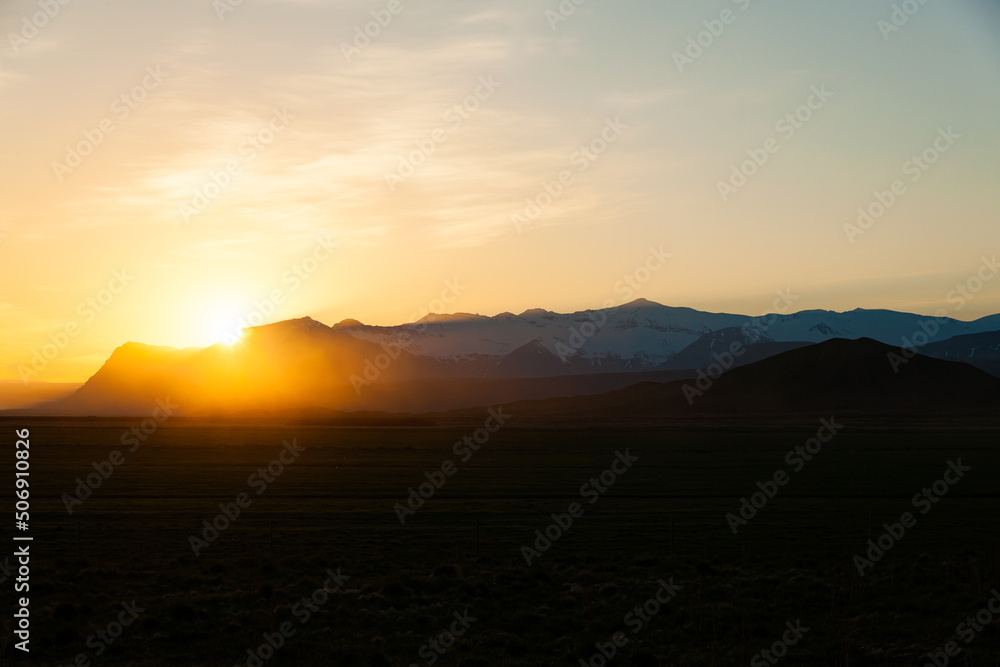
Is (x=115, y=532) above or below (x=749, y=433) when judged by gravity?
above

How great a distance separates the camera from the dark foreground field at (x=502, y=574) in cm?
1695

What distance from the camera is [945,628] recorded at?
1803cm

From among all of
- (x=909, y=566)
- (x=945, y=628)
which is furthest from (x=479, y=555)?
(x=945, y=628)

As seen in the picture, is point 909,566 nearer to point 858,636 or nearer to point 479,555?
point 858,636

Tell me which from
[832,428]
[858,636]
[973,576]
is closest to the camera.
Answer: [858,636]

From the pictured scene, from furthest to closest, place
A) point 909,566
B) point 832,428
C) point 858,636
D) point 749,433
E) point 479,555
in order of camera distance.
Answer: point 832,428 < point 749,433 < point 479,555 < point 909,566 < point 858,636

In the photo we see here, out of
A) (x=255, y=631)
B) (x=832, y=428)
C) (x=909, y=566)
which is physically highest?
(x=255, y=631)

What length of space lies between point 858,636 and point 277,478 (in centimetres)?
5088

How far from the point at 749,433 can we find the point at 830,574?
11100cm

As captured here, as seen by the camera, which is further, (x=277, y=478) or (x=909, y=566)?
(x=277, y=478)

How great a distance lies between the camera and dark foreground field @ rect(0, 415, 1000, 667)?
16953 millimetres

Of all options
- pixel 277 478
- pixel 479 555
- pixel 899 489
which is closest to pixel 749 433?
pixel 899 489

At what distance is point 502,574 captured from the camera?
77.2 feet

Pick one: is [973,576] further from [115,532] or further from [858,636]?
[115,532]
